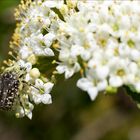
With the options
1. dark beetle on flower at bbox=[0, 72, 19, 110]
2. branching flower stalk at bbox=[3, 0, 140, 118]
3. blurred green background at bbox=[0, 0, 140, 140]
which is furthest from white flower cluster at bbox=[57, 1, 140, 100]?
blurred green background at bbox=[0, 0, 140, 140]

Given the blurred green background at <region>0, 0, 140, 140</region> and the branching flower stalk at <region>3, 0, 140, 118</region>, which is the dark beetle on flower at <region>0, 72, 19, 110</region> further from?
the blurred green background at <region>0, 0, 140, 140</region>

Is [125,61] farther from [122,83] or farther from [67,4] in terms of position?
[67,4]

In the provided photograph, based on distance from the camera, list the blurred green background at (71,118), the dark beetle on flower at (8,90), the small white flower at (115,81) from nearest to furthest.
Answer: the small white flower at (115,81) → the dark beetle on flower at (8,90) → the blurred green background at (71,118)

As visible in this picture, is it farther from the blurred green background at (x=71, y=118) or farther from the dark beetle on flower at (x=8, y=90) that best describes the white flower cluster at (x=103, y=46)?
the blurred green background at (x=71, y=118)

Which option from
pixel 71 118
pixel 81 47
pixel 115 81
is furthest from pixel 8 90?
pixel 71 118

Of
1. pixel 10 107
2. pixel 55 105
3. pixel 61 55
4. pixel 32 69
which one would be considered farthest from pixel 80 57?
pixel 55 105

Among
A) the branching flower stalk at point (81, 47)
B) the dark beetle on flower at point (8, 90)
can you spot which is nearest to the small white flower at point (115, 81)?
the branching flower stalk at point (81, 47)

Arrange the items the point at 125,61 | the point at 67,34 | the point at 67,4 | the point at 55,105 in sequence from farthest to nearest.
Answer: the point at 55,105 → the point at 67,4 → the point at 67,34 → the point at 125,61
